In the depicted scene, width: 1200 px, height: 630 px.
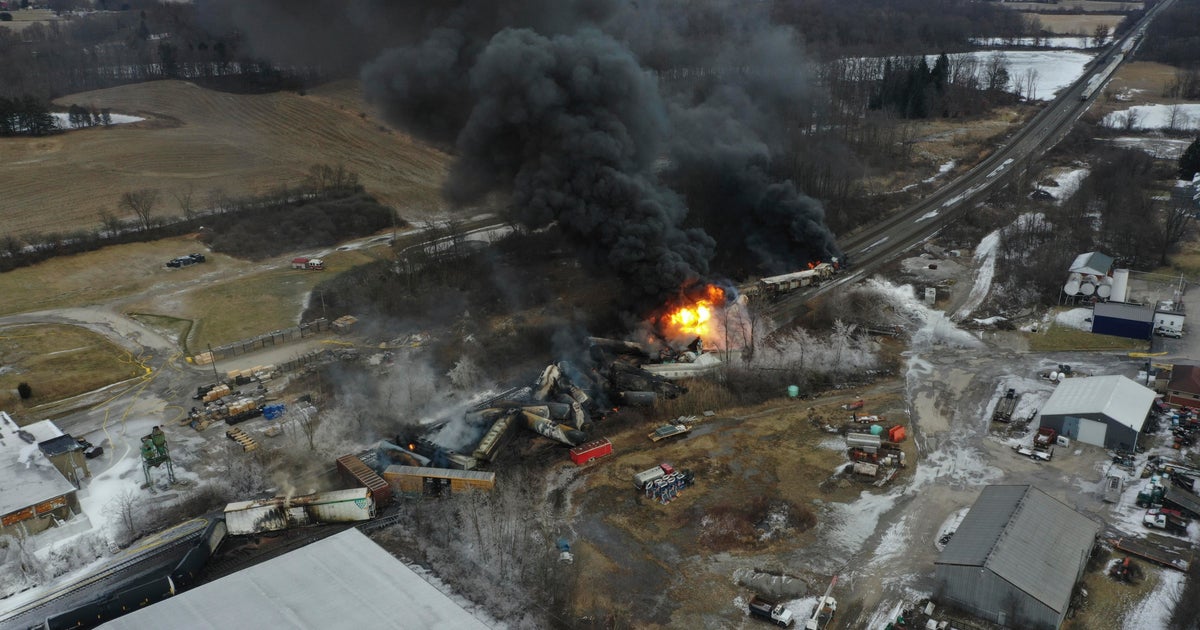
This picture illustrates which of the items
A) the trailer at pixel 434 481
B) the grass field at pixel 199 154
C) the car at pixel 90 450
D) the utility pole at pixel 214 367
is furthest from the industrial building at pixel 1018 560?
the grass field at pixel 199 154

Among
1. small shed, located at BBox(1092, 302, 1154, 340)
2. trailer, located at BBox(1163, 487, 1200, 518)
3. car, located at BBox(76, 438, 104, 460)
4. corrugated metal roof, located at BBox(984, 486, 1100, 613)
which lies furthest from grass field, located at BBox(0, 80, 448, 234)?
trailer, located at BBox(1163, 487, 1200, 518)

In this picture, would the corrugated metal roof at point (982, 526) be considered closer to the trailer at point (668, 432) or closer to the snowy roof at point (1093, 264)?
the trailer at point (668, 432)

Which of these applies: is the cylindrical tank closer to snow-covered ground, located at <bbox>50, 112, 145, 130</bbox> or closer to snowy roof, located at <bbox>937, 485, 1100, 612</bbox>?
snowy roof, located at <bbox>937, 485, 1100, 612</bbox>

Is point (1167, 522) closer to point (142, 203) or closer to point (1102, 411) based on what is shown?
point (1102, 411)

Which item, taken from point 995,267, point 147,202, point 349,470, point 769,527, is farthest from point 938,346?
point 147,202

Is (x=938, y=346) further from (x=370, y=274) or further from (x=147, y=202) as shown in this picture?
(x=147, y=202)

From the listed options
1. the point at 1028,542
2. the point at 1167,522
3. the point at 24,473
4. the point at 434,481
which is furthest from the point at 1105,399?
the point at 24,473
